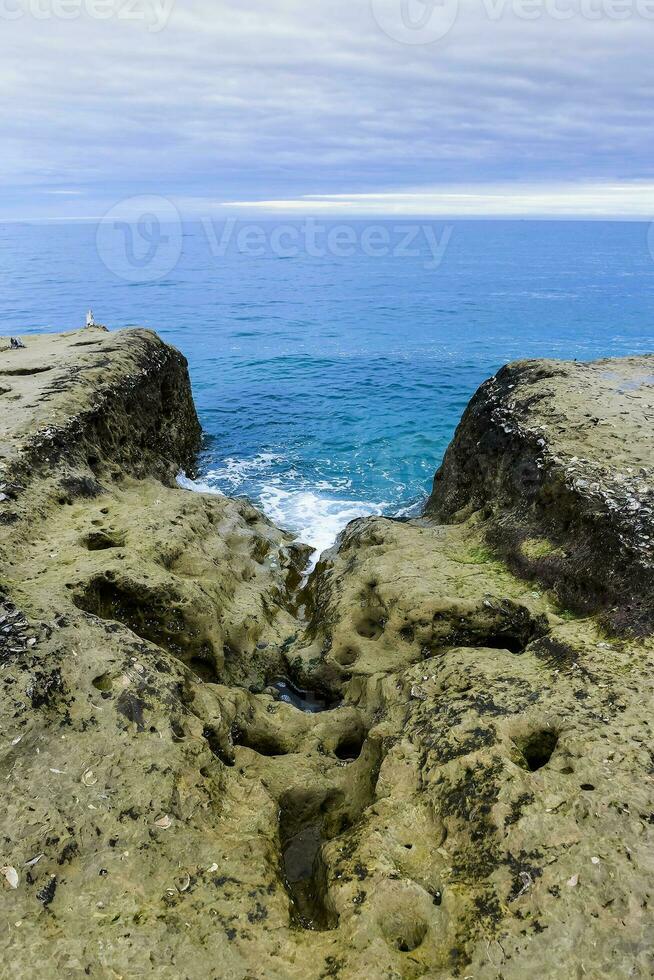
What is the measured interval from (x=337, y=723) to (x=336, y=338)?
32749mm

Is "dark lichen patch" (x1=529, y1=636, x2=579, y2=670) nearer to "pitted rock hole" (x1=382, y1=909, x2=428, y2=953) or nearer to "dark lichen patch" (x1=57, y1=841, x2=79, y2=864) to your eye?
"pitted rock hole" (x1=382, y1=909, x2=428, y2=953)

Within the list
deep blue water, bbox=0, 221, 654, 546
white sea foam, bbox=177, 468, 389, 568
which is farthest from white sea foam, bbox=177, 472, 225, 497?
deep blue water, bbox=0, 221, 654, 546

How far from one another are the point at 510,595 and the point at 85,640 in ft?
16.6

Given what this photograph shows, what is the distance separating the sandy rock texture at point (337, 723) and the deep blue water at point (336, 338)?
4.94 m

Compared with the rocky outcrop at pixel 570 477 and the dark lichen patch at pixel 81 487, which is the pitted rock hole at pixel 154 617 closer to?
the dark lichen patch at pixel 81 487

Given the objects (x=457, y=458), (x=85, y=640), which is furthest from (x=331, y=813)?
(x=457, y=458)

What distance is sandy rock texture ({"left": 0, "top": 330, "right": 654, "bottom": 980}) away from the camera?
13.3ft

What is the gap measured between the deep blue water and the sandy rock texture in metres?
4.94

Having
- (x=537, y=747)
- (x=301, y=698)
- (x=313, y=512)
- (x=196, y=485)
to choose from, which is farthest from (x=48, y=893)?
(x=196, y=485)

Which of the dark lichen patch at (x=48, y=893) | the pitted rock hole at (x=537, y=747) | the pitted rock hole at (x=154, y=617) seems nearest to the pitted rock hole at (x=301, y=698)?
the pitted rock hole at (x=154, y=617)

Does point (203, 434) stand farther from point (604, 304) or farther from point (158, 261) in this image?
point (158, 261)

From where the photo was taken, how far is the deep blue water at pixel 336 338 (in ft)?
58.4

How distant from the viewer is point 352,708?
724cm

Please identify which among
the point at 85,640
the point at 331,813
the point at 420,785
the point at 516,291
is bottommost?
the point at 331,813
